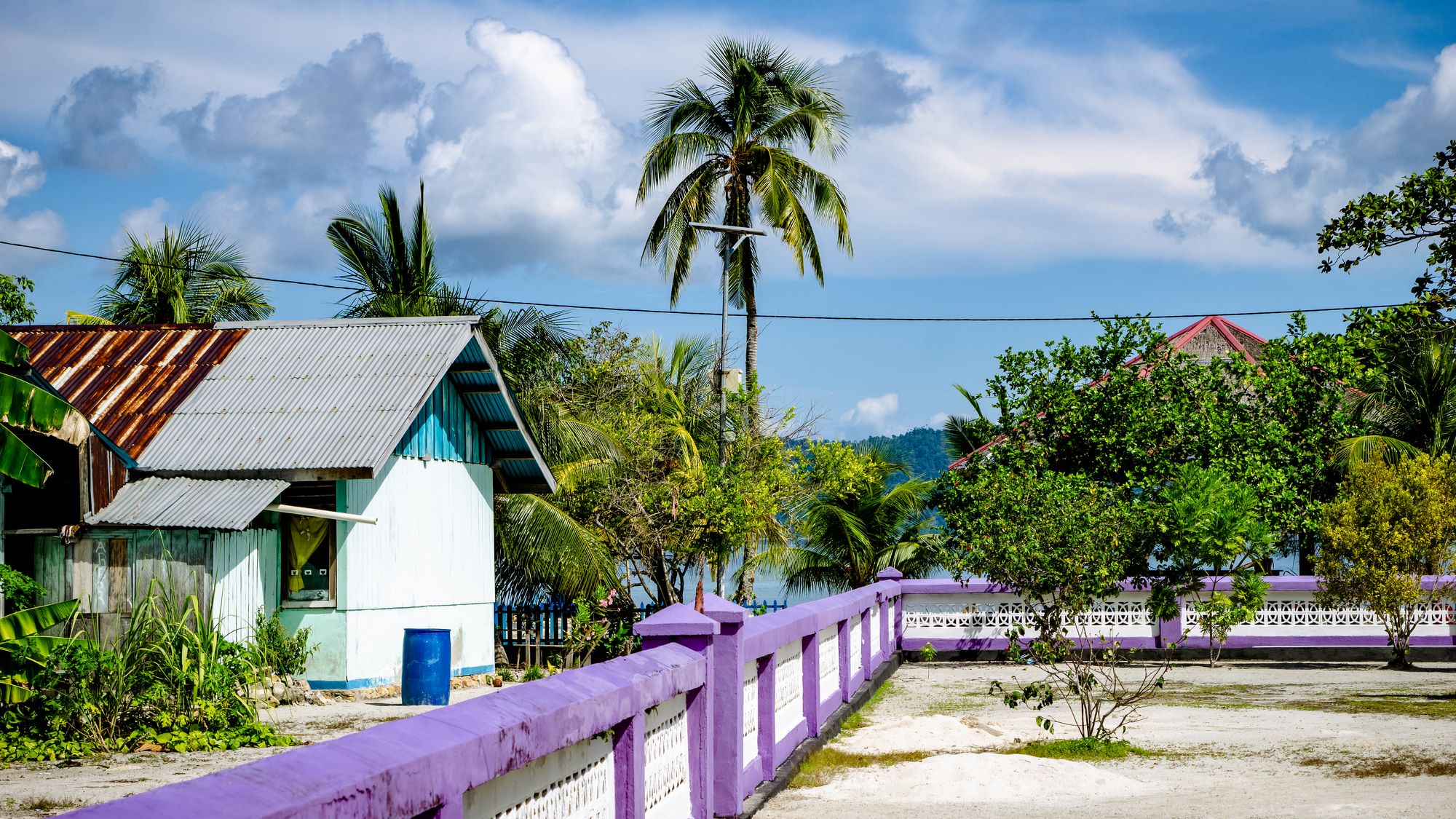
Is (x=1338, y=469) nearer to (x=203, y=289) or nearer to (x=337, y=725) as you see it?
(x=337, y=725)

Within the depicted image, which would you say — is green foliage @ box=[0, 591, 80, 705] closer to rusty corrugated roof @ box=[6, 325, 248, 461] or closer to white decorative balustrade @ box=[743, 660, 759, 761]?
white decorative balustrade @ box=[743, 660, 759, 761]

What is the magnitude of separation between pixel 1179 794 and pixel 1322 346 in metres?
16.0

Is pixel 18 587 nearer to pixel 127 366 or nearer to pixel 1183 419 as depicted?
pixel 127 366

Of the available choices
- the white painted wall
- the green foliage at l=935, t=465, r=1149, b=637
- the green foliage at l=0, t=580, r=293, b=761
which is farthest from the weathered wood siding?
the green foliage at l=935, t=465, r=1149, b=637

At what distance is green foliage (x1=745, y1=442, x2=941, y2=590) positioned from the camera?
1195 inches

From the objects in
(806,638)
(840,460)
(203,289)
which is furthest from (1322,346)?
(203,289)

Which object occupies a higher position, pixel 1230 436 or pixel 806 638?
pixel 1230 436

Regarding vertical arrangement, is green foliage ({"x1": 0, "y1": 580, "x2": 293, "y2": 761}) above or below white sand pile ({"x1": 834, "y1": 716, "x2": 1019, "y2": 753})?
above

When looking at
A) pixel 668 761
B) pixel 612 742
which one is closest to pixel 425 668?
pixel 668 761

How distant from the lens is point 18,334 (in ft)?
67.1

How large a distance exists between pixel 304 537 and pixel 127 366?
420 centimetres

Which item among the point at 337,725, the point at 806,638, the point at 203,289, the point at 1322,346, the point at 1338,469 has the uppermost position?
the point at 203,289

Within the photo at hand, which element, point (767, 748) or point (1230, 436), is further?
point (1230, 436)

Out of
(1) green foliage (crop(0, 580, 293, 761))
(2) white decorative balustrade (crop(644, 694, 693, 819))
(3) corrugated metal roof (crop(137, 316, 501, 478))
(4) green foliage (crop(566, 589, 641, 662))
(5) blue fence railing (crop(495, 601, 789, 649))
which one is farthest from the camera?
(5) blue fence railing (crop(495, 601, 789, 649))
